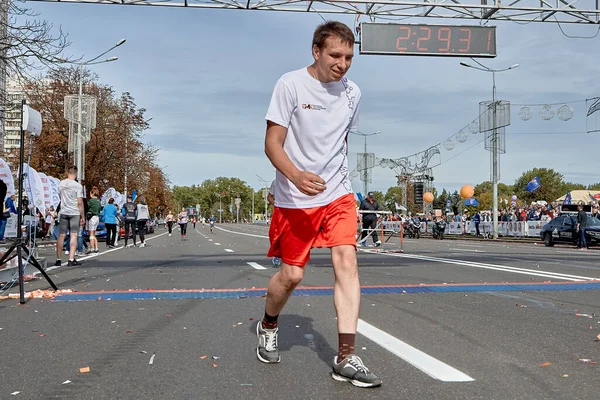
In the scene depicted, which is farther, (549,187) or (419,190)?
(549,187)

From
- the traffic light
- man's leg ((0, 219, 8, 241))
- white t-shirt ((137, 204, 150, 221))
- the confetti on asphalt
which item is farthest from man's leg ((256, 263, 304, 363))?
the traffic light

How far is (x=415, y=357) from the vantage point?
3.81 metres

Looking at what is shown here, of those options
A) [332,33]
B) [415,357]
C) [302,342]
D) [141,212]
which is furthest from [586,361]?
[141,212]

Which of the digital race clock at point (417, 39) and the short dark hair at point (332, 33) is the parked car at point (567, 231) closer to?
the digital race clock at point (417, 39)

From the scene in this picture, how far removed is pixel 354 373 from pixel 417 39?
1202 centimetres

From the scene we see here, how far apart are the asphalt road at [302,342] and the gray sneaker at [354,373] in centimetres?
6

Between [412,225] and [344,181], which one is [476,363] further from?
[412,225]

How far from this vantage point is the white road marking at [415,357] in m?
3.35

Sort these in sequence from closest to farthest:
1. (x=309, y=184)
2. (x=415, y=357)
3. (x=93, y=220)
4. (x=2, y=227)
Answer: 1. (x=309, y=184)
2. (x=415, y=357)
3. (x=2, y=227)
4. (x=93, y=220)

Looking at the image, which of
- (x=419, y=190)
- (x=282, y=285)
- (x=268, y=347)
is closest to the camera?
(x=282, y=285)

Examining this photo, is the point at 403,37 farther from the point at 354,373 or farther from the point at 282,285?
the point at 354,373

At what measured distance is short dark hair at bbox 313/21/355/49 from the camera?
352 cm

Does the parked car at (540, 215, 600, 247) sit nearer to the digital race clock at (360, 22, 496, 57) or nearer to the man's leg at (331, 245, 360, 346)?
the digital race clock at (360, 22, 496, 57)

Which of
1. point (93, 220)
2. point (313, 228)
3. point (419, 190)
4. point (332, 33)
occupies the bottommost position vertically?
point (93, 220)
